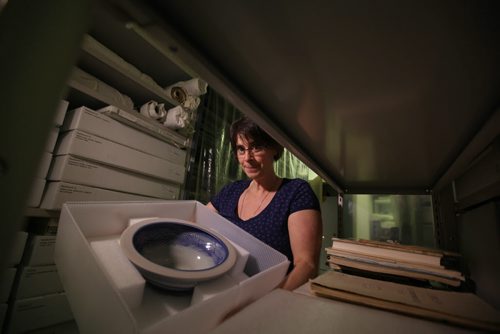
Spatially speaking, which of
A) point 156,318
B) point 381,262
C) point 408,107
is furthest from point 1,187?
point 381,262

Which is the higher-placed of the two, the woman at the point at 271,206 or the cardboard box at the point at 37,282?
the woman at the point at 271,206

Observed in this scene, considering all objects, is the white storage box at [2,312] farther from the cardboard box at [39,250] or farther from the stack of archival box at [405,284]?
the stack of archival box at [405,284]

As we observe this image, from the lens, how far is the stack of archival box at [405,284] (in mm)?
310

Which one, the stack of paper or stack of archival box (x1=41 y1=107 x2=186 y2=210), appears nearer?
the stack of paper

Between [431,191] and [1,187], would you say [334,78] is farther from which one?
[431,191]

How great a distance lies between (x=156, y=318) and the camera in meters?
0.26

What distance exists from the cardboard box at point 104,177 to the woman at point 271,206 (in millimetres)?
447

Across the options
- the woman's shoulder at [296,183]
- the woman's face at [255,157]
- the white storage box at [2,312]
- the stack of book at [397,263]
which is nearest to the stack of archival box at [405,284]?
the stack of book at [397,263]

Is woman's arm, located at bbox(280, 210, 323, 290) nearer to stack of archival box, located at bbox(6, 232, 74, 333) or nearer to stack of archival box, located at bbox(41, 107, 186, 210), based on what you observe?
stack of archival box, located at bbox(41, 107, 186, 210)

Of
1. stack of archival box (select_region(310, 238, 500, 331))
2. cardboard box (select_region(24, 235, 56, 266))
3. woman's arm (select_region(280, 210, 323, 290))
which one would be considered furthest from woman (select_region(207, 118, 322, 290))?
cardboard box (select_region(24, 235, 56, 266))

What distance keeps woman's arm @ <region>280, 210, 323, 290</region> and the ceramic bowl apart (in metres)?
0.39

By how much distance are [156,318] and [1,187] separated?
211 millimetres

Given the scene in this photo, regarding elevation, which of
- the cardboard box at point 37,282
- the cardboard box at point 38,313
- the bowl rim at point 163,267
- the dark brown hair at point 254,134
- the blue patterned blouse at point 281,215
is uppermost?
the dark brown hair at point 254,134

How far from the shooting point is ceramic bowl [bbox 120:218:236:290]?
0.29 meters
